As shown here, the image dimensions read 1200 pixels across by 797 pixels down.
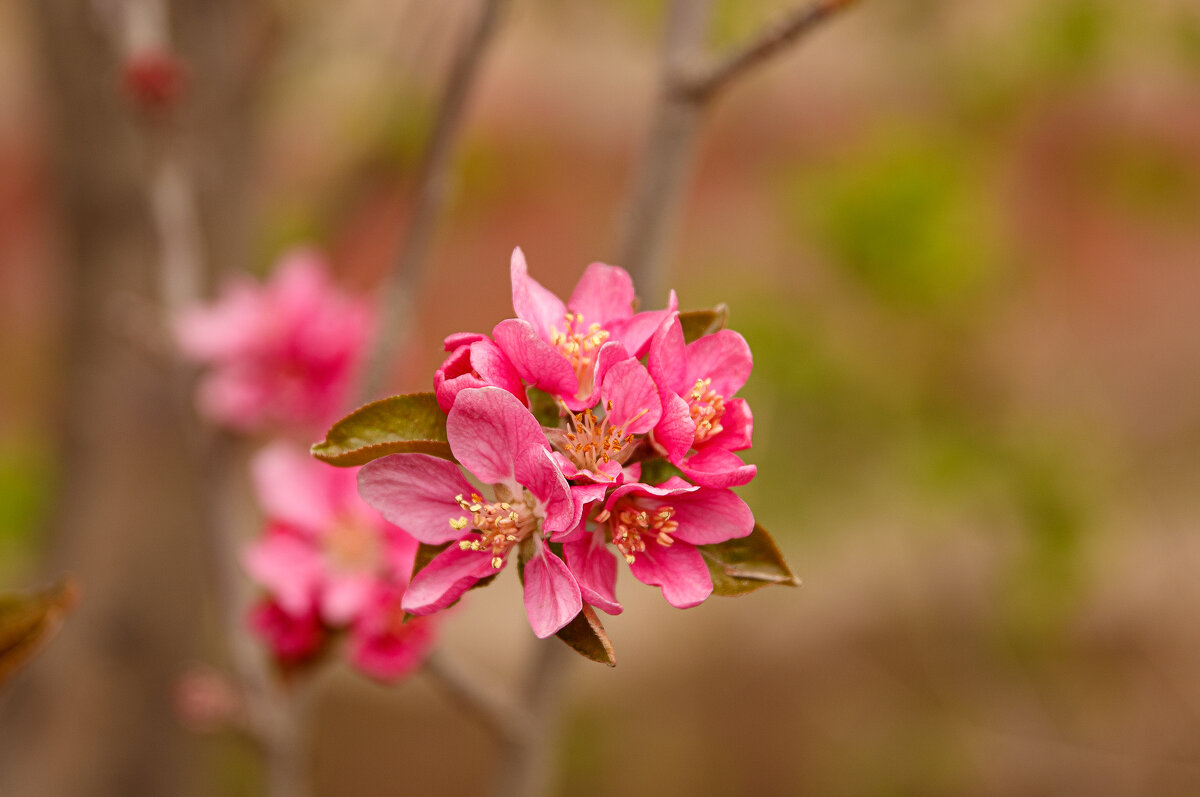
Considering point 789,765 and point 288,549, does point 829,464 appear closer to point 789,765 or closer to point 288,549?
point 789,765

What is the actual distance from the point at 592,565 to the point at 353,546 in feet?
1.35

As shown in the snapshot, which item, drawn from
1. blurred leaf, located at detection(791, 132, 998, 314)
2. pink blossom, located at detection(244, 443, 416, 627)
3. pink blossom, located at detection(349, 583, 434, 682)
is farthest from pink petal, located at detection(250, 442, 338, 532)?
blurred leaf, located at detection(791, 132, 998, 314)

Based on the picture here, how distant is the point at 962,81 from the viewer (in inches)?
73.7

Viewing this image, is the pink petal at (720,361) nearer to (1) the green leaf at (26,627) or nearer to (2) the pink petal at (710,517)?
(2) the pink petal at (710,517)

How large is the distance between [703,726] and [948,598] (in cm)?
99

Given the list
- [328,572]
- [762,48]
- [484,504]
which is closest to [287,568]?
[328,572]

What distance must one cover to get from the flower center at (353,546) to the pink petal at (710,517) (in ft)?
1.31

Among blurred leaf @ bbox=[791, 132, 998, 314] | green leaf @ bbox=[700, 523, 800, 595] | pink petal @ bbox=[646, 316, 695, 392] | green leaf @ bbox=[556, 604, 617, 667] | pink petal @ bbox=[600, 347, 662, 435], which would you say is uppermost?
blurred leaf @ bbox=[791, 132, 998, 314]

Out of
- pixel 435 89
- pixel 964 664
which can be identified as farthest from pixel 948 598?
pixel 435 89

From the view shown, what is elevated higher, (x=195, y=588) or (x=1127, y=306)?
(x=1127, y=306)

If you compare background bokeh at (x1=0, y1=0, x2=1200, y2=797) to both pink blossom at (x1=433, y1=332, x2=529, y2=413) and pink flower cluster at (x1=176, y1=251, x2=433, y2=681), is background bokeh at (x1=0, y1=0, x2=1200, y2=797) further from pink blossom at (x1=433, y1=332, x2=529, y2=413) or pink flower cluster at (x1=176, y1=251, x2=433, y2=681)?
pink blossom at (x1=433, y1=332, x2=529, y2=413)

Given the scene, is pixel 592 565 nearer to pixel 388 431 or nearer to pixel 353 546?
pixel 388 431

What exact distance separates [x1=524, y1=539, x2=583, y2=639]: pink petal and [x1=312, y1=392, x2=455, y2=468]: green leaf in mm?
59

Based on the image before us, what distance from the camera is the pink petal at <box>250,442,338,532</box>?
0.73 metres
